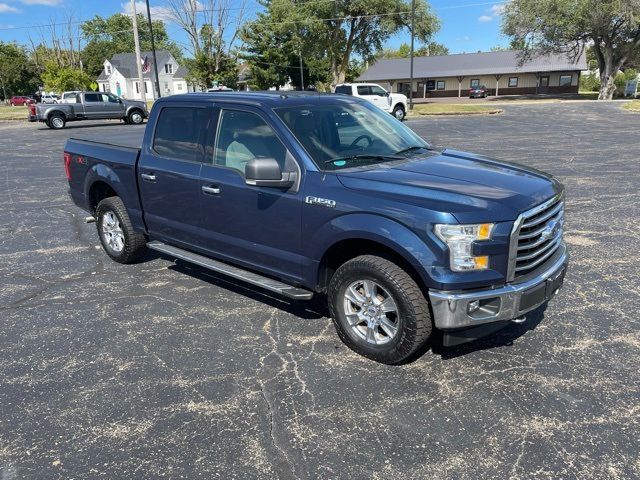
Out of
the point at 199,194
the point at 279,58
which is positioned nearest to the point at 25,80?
A: the point at 279,58

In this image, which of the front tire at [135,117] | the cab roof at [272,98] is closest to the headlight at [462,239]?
the cab roof at [272,98]

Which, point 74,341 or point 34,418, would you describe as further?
point 74,341

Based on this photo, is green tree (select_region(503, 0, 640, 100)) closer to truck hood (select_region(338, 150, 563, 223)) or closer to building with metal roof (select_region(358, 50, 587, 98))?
building with metal roof (select_region(358, 50, 587, 98))

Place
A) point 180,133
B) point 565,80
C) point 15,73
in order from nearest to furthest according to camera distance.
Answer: point 180,133, point 565,80, point 15,73

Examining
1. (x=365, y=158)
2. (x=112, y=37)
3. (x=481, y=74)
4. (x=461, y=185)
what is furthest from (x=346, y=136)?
(x=112, y=37)

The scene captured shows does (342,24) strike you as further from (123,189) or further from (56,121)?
(123,189)

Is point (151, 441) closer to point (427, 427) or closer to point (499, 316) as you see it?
point (427, 427)

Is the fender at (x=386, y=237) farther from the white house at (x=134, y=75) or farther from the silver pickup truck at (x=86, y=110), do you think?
the white house at (x=134, y=75)

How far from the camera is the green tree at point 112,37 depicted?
303 ft

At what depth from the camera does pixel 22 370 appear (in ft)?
12.5

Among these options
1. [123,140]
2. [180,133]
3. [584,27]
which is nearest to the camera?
[180,133]

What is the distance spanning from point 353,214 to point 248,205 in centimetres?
107

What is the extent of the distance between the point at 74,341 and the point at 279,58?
60212mm

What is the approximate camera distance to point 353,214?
142 inches
